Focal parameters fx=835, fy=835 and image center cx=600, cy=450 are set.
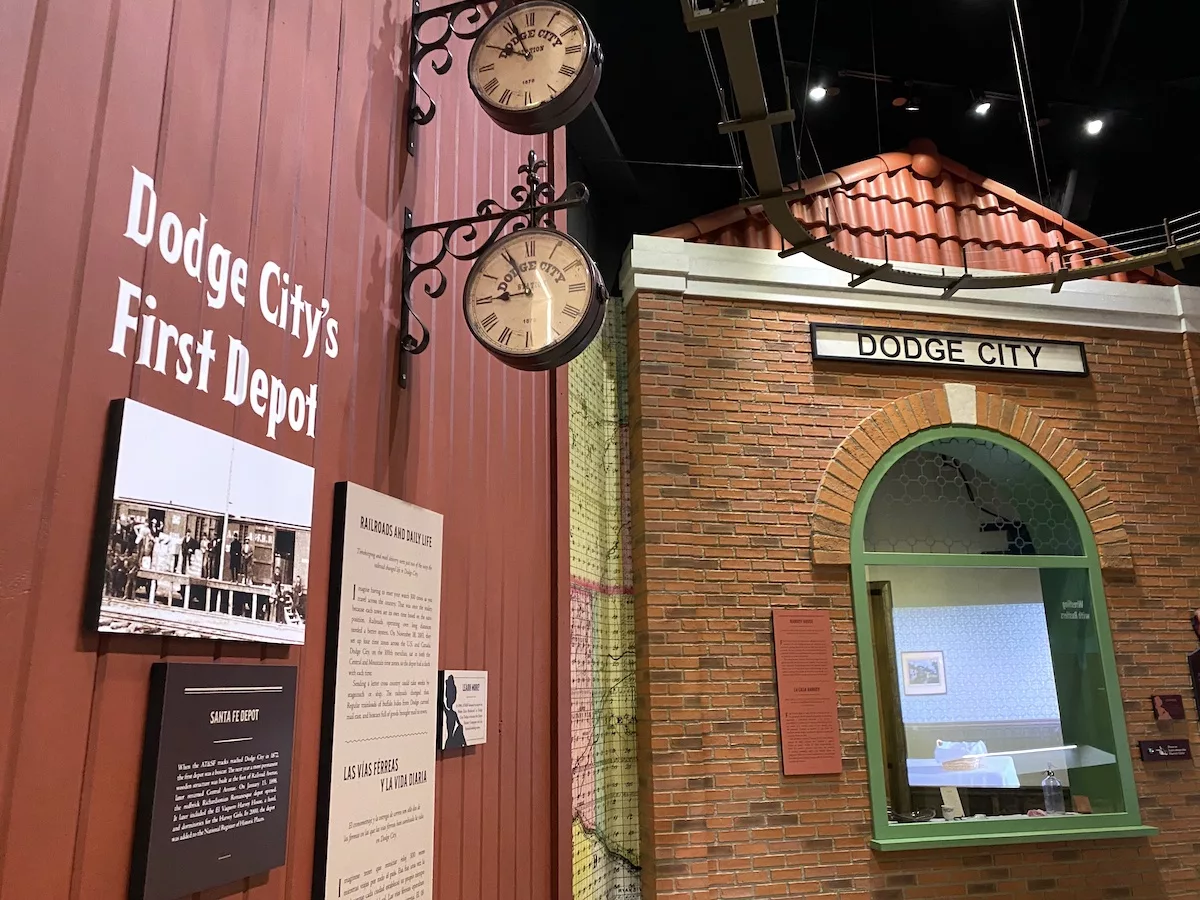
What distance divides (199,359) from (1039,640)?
5.85 meters

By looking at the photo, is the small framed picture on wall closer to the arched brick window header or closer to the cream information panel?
the arched brick window header

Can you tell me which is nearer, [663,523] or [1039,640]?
[663,523]

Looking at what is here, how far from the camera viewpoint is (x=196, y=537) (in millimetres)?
1329

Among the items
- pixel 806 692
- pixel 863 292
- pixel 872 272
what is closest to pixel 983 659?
pixel 806 692

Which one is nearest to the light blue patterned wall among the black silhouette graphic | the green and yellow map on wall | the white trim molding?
the green and yellow map on wall

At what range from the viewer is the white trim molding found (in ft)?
17.7

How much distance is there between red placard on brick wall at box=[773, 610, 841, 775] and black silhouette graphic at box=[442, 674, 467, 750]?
2.97 meters

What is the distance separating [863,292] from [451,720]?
4361mm

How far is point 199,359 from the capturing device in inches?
55.6

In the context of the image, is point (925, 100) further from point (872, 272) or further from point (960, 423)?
point (872, 272)

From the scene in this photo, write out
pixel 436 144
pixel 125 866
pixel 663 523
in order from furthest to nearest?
pixel 663 523 → pixel 436 144 → pixel 125 866

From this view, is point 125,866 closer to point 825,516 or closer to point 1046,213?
point 825,516

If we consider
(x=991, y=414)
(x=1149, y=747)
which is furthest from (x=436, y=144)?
(x=1149, y=747)

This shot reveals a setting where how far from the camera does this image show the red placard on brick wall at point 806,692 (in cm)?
486
